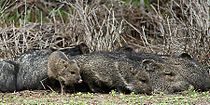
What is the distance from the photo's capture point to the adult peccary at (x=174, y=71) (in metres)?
9.11

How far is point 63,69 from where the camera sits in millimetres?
8914

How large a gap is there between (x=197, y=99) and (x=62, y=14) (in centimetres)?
643

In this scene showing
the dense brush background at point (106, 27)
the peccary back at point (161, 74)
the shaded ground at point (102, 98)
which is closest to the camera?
the shaded ground at point (102, 98)

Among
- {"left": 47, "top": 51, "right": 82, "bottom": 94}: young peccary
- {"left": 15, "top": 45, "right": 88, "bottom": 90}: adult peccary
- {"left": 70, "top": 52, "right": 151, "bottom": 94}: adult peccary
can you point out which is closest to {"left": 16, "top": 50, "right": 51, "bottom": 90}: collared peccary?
{"left": 15, "top": 45, "right": 88, "bottom": 90}: adult peccary

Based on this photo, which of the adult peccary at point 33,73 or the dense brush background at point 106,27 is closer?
the adult peccary at point 33,73


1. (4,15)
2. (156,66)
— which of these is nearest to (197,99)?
(156,66)

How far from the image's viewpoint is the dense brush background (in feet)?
36.9

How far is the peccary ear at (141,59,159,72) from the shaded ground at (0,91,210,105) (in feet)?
1.73

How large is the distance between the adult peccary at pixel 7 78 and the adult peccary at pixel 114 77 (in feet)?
3.55

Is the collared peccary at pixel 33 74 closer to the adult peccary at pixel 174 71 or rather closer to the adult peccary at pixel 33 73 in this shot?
the adult peccary at pixel 33 73

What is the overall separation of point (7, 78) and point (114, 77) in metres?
1.59

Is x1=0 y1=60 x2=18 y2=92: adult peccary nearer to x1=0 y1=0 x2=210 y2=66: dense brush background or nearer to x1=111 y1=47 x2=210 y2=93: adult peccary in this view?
x1=111 y1=47 x2=210 y2=93: adult peccary

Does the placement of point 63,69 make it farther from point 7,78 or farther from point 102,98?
point 7,78

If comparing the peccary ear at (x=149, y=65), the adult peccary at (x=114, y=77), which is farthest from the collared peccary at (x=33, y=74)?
the peccary ear at (x=149, y=65)
